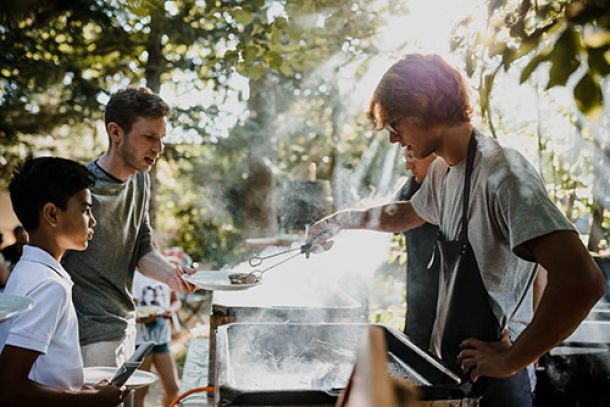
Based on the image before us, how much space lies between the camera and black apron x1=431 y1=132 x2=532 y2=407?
6.31ft

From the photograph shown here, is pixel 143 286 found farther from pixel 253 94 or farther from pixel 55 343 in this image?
pixel 253 94

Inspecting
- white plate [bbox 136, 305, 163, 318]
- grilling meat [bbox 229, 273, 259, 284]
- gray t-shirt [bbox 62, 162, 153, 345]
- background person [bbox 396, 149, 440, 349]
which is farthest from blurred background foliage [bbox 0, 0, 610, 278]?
white plate [bbox 136, 305, 163, 318]

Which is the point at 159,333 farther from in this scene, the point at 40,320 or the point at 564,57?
the point at 564,57

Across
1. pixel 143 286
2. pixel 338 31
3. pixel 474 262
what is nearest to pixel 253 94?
pixel 338 31

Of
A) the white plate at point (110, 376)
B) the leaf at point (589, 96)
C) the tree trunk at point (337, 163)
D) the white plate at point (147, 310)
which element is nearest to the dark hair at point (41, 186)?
the white plate at point (110, 376)

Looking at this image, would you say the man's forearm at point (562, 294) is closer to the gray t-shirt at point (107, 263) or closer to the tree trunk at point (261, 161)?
the gray t-shirt at point (107, 263)

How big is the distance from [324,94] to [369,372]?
11018 millimetres

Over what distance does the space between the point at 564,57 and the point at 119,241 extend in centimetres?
255

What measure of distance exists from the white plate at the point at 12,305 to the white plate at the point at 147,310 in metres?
3.44

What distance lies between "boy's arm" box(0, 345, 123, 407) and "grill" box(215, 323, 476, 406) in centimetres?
50

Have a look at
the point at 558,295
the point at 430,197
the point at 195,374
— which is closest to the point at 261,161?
the point at 195,374

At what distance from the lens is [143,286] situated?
17.0ft

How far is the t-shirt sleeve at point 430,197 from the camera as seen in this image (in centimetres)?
250

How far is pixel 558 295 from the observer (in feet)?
5.19
